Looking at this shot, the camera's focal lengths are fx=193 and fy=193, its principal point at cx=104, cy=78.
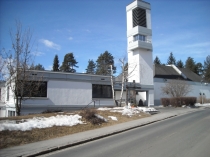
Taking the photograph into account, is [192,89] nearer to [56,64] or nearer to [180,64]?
[56,64]

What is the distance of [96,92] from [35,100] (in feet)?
28.9

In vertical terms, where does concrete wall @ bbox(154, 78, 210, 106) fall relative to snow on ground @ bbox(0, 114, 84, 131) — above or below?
above

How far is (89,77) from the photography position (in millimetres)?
27453

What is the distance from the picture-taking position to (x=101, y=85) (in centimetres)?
2877

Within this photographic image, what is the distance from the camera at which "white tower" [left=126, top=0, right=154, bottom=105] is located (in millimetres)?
35875

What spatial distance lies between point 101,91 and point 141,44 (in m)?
13.1

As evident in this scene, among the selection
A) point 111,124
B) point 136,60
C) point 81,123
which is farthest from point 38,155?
point 136,60

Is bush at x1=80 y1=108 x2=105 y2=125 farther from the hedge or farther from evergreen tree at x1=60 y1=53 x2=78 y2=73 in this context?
evergreen tree at x1=60 y1=53 x2=78 y2=73

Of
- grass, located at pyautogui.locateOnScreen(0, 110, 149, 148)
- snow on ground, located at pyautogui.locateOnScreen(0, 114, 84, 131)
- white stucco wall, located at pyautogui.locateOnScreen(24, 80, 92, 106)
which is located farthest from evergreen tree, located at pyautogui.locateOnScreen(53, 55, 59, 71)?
grass, located at pyautogui.locateOnScreen(0, 110, 149, 148)

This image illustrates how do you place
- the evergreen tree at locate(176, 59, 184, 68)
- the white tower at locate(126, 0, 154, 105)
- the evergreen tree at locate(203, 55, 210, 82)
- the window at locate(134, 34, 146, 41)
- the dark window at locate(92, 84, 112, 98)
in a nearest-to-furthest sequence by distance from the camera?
the dark window at locate(92, 84, 112, 98)
the white tower at locate(126, 0, 154, 105)
the window at locate(134, 34, 146, 41)
the evergreen tree at locate(203, 55, 210, 82)
the evergreen tree at locate(176, 59, 184, 68)

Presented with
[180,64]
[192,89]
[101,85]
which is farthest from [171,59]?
[101,85]

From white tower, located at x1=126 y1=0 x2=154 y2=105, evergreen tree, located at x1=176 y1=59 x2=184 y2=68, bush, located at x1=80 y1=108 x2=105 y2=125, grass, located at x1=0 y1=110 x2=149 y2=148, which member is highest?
evergreen tree, located at x1=176 y1=59 x2=184 y2=68

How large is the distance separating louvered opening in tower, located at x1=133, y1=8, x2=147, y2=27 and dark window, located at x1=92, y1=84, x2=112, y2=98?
14623mm

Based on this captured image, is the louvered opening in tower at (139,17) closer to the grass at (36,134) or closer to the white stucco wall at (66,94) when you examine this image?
the white stucco wall at (66,94)
